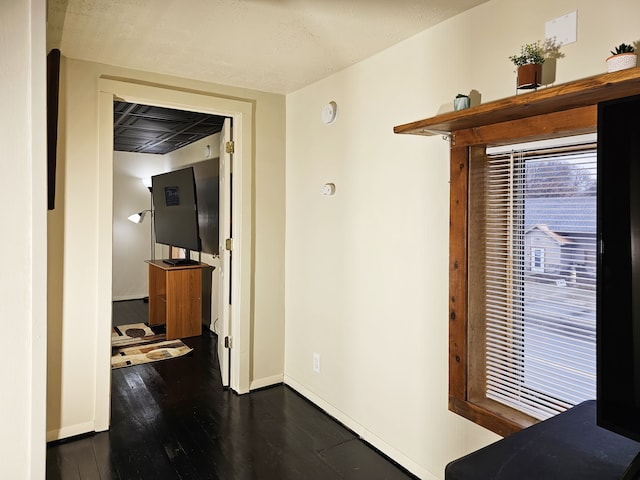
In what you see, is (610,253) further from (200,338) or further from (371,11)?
(200,338)

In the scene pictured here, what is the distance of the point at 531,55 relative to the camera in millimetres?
1703

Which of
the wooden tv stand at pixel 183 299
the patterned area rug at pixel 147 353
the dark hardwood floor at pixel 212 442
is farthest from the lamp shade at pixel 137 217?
the dark hardwood floor at pixel 212 442

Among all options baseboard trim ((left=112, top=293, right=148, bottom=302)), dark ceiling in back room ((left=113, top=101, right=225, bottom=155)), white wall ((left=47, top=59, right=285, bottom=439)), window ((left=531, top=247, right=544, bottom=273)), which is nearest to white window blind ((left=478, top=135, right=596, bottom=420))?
window ((left=531, top=247, right=544, bottom=273))

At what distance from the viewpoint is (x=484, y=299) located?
6.70 ft

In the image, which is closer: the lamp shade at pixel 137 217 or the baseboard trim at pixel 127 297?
the lamp shade at pixel 137 217

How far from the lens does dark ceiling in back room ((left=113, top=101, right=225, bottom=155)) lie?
4180mm

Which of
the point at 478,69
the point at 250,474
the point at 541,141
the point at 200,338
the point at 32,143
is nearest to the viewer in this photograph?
the point at 32,143

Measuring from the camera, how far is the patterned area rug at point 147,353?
163 inches

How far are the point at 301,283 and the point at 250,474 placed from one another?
1.35 meters

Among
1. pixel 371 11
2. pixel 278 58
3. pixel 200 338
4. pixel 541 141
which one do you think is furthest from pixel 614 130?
pixel 200 338

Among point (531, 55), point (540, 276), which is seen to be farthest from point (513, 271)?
point (531, 55)

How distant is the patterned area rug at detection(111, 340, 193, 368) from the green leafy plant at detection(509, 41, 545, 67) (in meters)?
3.74

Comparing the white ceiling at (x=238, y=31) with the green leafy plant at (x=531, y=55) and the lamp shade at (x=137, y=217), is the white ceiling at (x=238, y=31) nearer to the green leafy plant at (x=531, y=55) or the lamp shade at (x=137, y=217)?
the green leafy plant at (x=531, y=55)

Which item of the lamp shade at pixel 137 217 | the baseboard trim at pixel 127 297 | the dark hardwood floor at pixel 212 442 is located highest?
the lamp shade at pixel 137 217
